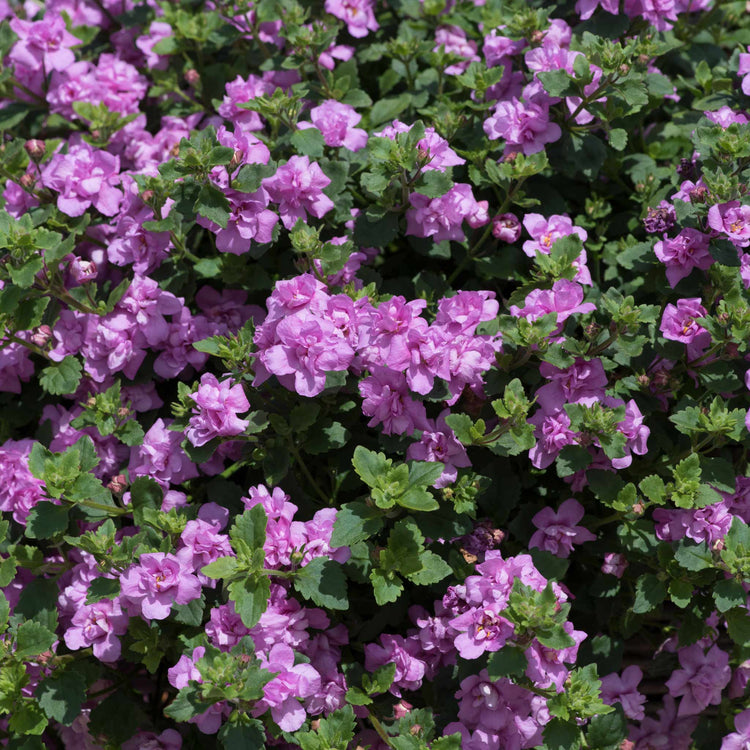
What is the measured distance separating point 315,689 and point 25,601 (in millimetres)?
860

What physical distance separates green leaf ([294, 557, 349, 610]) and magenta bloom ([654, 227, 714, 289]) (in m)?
1.23

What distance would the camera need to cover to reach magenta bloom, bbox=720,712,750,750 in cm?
255

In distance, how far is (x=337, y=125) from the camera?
113 inches

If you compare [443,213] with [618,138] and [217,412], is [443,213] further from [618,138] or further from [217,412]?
[217,412]

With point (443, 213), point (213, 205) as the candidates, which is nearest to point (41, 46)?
point (213, 205)

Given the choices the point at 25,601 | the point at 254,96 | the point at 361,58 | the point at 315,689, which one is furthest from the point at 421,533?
the point at 361,58

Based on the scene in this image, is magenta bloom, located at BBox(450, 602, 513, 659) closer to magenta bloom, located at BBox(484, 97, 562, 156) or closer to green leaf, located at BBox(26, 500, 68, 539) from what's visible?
green leaf, located at BBox(26, 500, 68, 539)

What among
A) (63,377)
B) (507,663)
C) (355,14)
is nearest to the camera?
(507,663)

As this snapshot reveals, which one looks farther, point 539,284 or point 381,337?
point 539,284

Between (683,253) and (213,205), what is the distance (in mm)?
1299

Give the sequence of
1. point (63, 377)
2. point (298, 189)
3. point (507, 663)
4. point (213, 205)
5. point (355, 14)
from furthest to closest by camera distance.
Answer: point (355, 14), point (63, 377), point (298, 189), point (213, 205), point (507, 663)

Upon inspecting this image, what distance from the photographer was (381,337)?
92.0 inches

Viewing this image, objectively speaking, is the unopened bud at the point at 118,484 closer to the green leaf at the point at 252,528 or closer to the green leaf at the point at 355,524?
the green leaf at the point at 252,528

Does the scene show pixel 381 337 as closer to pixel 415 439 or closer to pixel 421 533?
pixel 415 439
